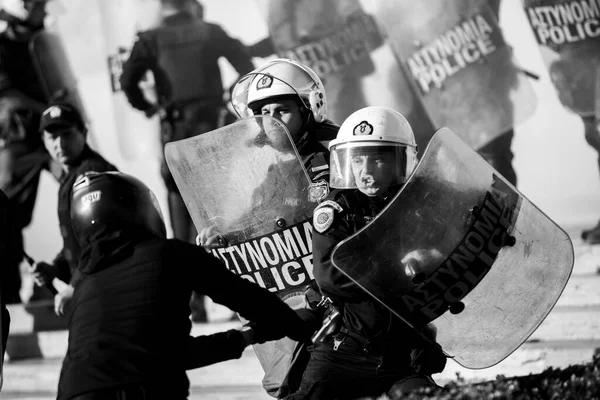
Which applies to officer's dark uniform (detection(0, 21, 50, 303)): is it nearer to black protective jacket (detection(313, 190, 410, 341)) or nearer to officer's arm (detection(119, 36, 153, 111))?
officer's arm (detection(119, 36, 153, 111))

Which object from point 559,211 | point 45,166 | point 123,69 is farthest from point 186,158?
point 45,166

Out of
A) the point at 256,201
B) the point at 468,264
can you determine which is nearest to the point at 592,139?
the point at 256,201

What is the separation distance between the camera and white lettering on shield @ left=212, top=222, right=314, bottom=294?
434cm

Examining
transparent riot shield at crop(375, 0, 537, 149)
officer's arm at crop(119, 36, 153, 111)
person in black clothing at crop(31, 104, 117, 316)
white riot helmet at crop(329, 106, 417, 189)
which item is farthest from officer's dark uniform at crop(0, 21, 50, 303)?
white riot helmet at crop(329, 106, 417, 189)

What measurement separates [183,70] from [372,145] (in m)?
4.53

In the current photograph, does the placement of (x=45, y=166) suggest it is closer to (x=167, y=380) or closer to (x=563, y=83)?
(x=563, y=83)

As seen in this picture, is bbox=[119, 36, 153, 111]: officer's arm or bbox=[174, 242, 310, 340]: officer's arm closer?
bbox=[174, 242, 310, 340]: officer's arm

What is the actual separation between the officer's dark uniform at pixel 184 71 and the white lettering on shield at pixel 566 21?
217 centimetres

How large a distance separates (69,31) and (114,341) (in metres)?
6.17

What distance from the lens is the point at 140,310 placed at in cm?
340

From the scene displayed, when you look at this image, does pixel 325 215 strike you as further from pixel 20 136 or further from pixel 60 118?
pixel 20 136

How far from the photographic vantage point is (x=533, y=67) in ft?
23.5

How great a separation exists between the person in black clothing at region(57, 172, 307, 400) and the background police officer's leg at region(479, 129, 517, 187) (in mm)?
4034

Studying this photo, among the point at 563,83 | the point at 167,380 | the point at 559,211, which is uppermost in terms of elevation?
the point at 167,380
